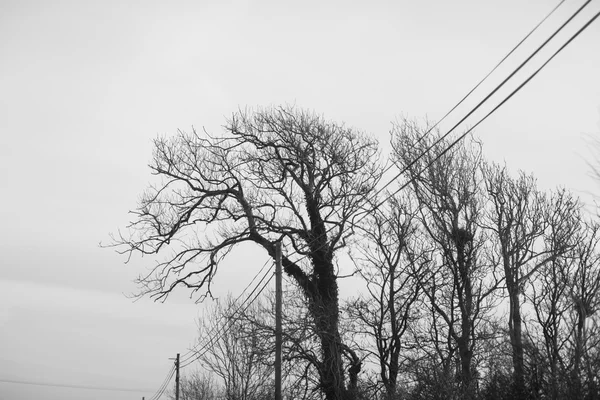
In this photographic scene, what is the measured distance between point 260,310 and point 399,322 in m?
6.72

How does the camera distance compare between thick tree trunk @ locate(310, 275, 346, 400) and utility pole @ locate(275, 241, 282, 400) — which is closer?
utility pole @ locate(275, 241, 282, 400)

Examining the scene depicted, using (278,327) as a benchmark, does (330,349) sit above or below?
below

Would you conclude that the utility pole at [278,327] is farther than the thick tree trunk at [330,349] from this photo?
No

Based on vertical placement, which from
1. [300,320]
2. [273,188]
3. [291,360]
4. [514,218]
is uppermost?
[273,188]

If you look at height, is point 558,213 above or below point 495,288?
above

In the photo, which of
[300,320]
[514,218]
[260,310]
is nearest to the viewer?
[300,320]

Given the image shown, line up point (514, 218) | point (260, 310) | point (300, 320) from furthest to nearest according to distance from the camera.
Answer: point (260, 310), point (514, 218), point (300, 320)

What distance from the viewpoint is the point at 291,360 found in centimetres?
1923

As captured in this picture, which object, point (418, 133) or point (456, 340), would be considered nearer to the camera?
point (456, 340)

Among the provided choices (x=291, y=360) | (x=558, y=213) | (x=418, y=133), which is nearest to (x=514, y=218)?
(x=558, y=213)

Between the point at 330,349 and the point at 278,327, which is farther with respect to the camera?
the point at 330,349

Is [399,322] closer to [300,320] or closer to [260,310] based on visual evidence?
[300,320]

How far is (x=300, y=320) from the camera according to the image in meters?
19.2

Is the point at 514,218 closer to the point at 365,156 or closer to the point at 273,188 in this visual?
the point at 365,156
